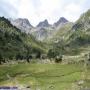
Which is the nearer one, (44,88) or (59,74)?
(44,88)

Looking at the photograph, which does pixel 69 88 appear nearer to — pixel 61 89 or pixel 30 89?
pixel 61 89

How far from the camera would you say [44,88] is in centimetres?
11281

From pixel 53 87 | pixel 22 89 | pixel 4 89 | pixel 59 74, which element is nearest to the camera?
pixel 4 89

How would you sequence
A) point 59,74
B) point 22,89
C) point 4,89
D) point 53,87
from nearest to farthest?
point 4,89, point 22,89, point 53,87, point 59,74

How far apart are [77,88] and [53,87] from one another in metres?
10.1

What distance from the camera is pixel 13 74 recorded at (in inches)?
6742

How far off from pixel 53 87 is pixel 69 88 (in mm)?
7558

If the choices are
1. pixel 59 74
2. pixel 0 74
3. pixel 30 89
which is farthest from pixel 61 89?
pixel 0 74

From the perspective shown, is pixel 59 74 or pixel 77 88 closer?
pixel 77 88

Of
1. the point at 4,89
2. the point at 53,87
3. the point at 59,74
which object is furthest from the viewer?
the point at 59,74

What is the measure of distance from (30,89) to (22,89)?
424 centimetres

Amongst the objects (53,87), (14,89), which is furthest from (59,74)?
(14,89)

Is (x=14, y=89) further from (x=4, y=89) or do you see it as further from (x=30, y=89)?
(x=30, y=89)

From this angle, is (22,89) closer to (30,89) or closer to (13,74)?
(30,89)
